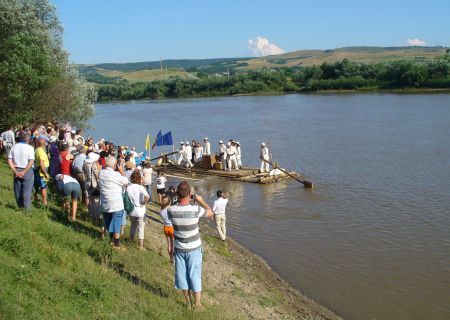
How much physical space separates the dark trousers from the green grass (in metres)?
0.22

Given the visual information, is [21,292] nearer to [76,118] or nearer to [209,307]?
[209,307]

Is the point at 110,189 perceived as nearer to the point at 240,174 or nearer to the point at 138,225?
the point at 138,225

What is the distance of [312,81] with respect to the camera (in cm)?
10775

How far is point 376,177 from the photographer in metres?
26.6

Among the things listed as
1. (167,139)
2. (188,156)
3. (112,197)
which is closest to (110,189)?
(112,197)

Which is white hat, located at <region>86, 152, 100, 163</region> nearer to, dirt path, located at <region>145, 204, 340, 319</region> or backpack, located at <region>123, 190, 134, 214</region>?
backpack, located at <region>123, 190, 134, 214</region>

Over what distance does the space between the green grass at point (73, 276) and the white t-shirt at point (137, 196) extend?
79 centimetres

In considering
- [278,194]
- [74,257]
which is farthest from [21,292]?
[278,194]

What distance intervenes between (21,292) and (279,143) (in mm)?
35151

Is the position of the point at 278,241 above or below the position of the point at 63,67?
below

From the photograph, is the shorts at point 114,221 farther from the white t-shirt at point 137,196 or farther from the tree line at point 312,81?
the tree line at point 312,81

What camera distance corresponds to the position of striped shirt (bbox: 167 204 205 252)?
7.41m

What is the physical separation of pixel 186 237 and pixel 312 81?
10346cm

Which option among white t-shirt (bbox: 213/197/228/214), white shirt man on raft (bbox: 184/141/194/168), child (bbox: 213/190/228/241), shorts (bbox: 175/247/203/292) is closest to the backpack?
shorts (bbox: 175/247/203/292)
